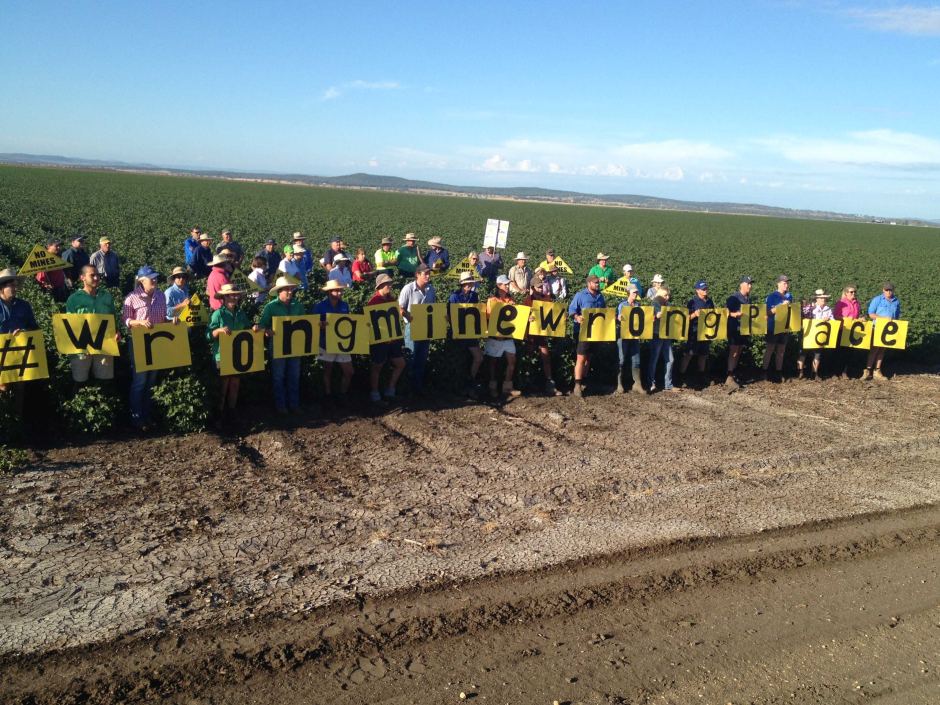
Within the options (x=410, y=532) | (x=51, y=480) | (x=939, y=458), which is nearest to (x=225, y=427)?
(x=51, y=480)

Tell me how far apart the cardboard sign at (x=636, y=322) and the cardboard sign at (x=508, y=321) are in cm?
160

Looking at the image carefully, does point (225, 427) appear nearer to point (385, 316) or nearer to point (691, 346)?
point (385, 316)

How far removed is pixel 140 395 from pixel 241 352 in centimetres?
126

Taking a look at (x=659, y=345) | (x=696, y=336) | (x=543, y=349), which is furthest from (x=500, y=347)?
(x=696, y=336)

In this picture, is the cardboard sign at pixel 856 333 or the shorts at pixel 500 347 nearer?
the shorts at pixel 500 347

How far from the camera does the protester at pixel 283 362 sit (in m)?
10.2

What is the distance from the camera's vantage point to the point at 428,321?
457 inches

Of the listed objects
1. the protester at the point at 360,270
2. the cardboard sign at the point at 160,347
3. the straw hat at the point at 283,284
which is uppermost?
the straw hat at the point at 283,284

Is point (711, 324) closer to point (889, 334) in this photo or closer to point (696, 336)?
point (696, 336)

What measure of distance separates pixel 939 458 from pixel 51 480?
1016 cm

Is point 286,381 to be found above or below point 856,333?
below

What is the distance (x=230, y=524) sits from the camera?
22.6ft

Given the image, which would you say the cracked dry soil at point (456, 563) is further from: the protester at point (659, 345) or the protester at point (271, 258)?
the protester at point (271, 258)

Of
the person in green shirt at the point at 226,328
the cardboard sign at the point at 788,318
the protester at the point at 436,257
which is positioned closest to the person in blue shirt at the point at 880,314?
the cardboard sign at the point at 788,318
